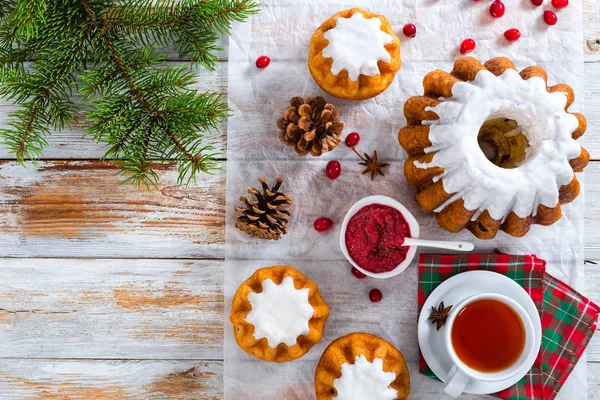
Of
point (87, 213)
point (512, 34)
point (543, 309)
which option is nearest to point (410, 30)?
point (512, 34)

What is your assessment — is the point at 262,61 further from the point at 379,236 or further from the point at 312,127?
the point at 379,236

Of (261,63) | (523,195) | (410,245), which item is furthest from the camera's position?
(261,63)

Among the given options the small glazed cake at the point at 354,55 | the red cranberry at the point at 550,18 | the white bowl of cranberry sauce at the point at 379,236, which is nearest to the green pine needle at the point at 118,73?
the small glazed cake at the point at 354,55

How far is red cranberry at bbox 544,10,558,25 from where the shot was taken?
1.69 metres

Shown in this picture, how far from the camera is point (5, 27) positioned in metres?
1.54

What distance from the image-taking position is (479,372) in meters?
1.52

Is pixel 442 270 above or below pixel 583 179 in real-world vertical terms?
below

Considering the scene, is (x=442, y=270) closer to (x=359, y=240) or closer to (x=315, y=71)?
(x=359, y=240)

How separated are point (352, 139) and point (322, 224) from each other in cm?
28

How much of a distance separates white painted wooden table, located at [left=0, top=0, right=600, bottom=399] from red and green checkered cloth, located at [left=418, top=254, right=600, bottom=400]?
0.16 meters

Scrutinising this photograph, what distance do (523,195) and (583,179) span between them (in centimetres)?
41

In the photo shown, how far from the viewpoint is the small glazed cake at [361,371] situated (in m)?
1.54

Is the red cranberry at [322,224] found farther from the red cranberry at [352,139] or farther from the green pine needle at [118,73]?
the green pine needle at [118,73]

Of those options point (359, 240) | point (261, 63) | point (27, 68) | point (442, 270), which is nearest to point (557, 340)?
point (442, 270)
